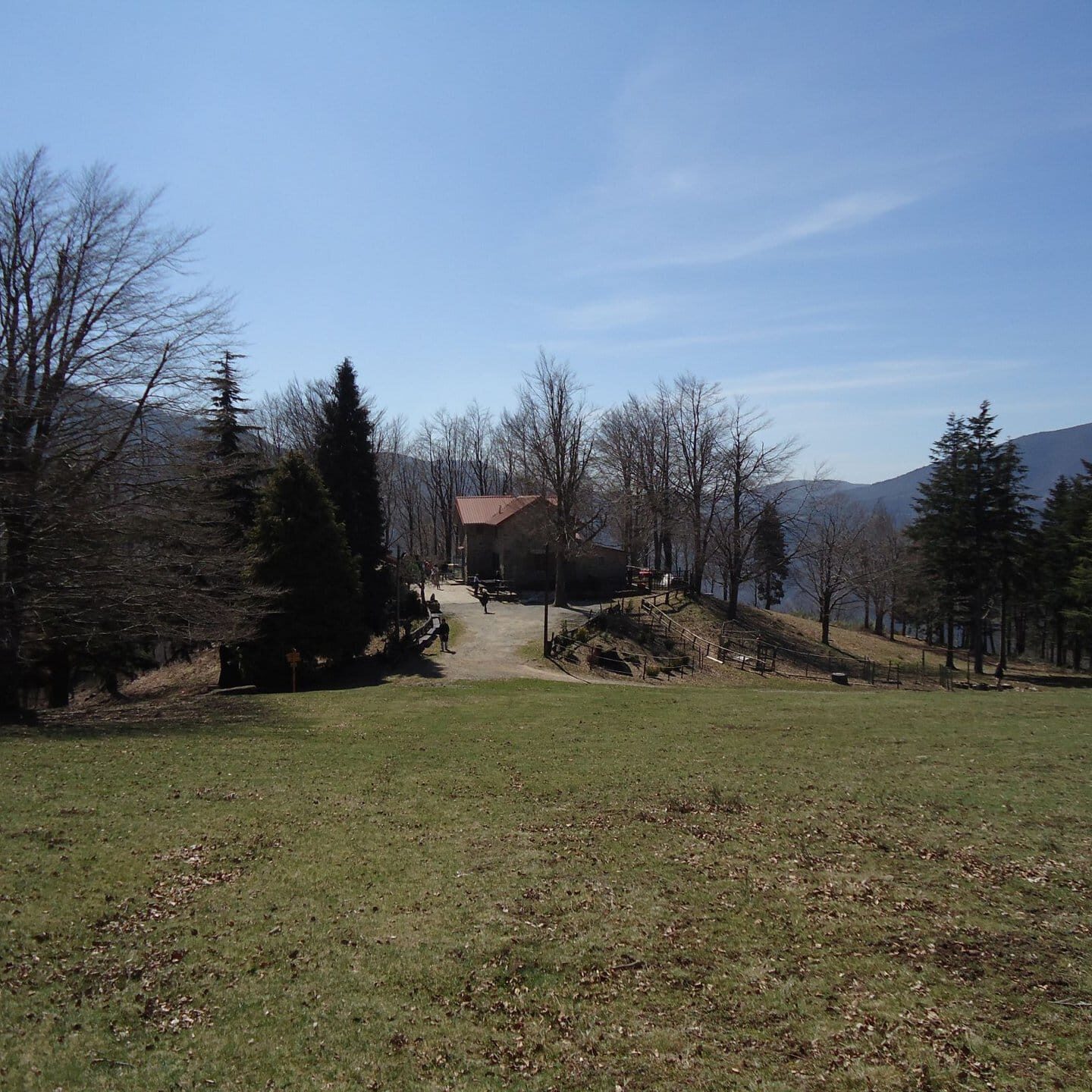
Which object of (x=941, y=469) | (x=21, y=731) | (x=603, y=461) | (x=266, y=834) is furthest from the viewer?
(x=603, y=461)

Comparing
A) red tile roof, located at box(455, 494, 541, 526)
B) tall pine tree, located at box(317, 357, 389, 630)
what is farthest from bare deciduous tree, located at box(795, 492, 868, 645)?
tall pine tree, located at box(317, 357, 389, 630)

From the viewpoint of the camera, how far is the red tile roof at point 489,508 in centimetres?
5206

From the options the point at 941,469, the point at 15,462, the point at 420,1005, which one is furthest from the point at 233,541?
the point at 941,469

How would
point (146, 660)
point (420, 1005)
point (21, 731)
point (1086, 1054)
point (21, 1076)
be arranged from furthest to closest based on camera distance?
point (146, 660)
point (21, 731)
point (420, 1005)
point (1086, 1054)
point (21, 1076)

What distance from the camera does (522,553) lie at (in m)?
51.0

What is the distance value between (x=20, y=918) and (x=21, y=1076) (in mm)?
2449

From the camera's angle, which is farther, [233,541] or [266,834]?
[233,541]

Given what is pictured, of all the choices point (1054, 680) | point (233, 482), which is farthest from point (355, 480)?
point (1054, 680)

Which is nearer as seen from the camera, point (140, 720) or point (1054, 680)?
point (140, 720)

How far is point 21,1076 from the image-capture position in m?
5.21

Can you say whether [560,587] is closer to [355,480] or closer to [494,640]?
[494,640]

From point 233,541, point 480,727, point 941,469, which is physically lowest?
point 480,727

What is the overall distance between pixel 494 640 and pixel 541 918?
1114 inches

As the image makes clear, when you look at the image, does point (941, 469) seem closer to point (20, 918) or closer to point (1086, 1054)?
point (1086, 1054)
